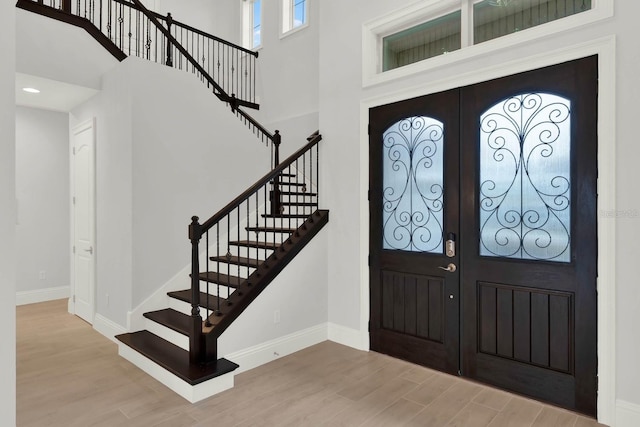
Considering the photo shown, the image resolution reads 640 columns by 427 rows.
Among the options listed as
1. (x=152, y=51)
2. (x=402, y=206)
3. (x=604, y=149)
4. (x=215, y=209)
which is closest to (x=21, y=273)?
(x=215, y=209)

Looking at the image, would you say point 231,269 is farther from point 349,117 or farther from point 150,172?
point 349,117

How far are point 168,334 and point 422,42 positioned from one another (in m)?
3.73

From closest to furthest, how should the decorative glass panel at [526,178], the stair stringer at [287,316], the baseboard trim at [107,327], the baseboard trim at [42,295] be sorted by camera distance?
the decorative glass panel at [526,178] < the stair stringer at [287,316] < the baseboard trim at [107,327] < the baseboard trim at [42,295]

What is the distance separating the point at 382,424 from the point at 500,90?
265 cm

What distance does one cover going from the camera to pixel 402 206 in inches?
143

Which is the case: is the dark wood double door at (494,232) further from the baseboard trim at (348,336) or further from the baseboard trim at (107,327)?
the baseboard trim at (107,327)

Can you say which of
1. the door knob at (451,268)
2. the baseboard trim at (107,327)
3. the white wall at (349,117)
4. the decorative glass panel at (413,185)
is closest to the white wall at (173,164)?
the baseboard trim at (107,327)

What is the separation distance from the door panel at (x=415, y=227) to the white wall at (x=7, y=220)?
9.60 feet

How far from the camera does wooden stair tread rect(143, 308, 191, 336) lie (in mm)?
3550

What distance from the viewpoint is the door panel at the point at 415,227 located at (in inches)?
130

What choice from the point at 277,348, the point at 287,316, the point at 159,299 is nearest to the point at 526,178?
the point at 287,316

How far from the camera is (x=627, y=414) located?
2449 mm

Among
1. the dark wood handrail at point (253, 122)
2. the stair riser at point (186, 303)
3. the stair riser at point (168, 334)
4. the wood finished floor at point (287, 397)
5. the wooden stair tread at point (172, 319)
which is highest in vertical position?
the dark wood handrail at point (253, 122)

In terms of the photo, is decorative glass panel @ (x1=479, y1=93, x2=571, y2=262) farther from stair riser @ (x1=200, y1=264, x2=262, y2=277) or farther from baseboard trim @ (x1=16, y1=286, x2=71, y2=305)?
baseboard trim @ (x1=16, y1=286, x2=71, y2=305)
